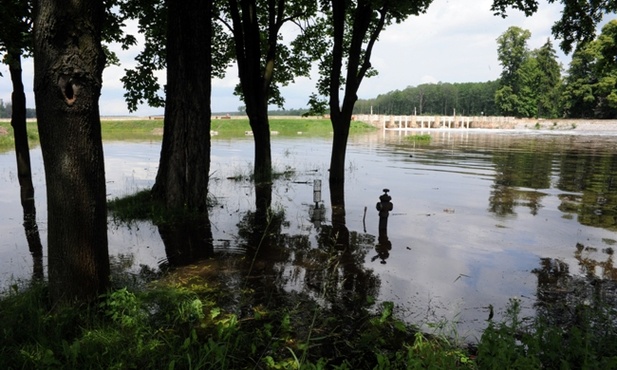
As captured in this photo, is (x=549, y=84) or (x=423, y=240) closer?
(x=423, y=240)

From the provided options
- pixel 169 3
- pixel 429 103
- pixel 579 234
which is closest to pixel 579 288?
pixel 579 234

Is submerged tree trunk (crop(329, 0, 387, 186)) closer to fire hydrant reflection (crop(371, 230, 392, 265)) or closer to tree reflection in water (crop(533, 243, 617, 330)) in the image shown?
fire hydrant reflection (crop(371, 230, 392, 265))

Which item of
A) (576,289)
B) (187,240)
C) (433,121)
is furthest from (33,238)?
(433,121)

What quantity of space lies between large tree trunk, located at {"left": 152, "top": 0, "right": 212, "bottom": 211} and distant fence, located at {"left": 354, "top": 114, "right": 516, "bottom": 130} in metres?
73.9

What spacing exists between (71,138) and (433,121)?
9490 centimetres

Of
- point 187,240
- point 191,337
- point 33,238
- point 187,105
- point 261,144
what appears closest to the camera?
point 191,337

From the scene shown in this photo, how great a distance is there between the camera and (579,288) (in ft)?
18.9

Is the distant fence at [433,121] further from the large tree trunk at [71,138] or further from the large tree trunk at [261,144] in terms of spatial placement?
the large tree trunk at [71,138]

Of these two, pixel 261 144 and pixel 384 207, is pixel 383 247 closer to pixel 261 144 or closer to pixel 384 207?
pixel 384 207

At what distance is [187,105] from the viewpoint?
874 cm

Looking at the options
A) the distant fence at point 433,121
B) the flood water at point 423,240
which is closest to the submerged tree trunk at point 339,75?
the flood water at point 423,240

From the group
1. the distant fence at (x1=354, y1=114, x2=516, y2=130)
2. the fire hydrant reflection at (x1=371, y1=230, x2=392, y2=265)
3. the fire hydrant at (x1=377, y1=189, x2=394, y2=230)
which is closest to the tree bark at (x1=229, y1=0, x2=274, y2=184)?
the fire hydrant at (x1=377, y1=189, x2=394, y2=230)

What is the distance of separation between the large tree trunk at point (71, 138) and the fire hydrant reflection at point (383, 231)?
14.1ft

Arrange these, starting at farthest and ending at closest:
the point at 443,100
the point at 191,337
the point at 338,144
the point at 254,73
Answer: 1. the point at 443,100
2. the point at 254,73
3. the point at 338,144
4. the point at 191,337
